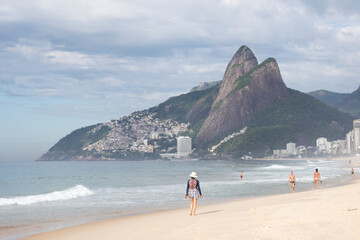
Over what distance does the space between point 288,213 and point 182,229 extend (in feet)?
15.2

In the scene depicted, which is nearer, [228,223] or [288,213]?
[228,223]

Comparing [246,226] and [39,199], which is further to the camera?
[39,199]

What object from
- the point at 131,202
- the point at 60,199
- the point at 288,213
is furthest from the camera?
the point at 60,199

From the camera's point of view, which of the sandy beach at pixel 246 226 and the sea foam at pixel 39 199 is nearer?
the sandy beach at pixel 246 226

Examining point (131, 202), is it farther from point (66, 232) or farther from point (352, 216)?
point (352, 216)

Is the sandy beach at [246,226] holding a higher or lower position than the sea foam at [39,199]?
higher

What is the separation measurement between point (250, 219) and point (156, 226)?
12.0 ft

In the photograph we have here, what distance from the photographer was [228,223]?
50.4ft

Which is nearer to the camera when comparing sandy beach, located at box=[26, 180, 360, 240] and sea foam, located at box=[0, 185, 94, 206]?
sandy beach, located at box=[26, 180, 360, 240]

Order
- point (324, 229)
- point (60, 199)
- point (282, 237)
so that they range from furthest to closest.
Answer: point (60, 199)
point (324, 229)
point (282, 237)

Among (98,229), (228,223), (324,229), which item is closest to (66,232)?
(98,229)

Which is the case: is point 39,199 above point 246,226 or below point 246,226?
below

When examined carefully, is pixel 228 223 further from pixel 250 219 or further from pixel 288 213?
pixel 288 213

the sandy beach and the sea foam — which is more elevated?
the sandy beach
